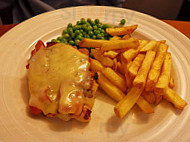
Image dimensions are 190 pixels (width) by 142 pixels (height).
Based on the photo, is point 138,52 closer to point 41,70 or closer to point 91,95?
point 91,95

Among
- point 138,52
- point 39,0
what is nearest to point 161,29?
point 138,52

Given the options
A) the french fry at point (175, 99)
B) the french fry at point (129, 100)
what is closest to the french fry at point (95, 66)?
the french fry at point (129, 100)

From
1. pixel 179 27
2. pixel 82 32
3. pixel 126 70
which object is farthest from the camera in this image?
pixel 179 27

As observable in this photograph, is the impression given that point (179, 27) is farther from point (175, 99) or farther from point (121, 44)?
point (175, 99)

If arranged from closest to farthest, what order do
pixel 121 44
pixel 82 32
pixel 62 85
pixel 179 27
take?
pixel 62 85 → pixel 121 44 → pixel 82 32 → pixel 179 27

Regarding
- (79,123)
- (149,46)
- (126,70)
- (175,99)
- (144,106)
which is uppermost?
(149,46)

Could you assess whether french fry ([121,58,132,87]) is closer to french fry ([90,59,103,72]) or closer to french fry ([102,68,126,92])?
french fry ([102,68,126,92])

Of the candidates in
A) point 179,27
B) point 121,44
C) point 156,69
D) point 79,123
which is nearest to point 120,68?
point 121,44

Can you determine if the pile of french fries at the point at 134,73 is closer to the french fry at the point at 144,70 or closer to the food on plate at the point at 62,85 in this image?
the french fry at the point at 144,70
